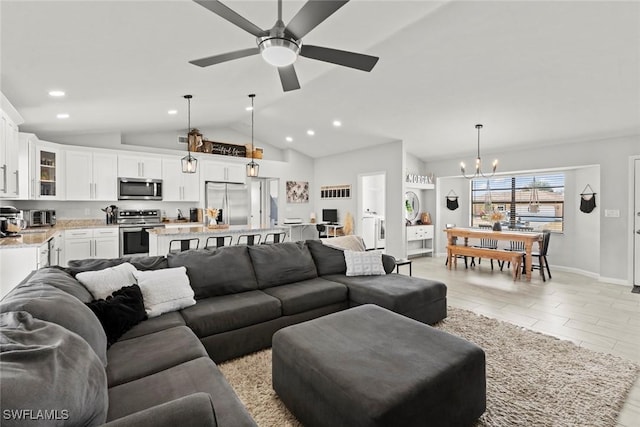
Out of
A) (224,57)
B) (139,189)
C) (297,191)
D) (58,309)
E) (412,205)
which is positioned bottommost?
(58,309)

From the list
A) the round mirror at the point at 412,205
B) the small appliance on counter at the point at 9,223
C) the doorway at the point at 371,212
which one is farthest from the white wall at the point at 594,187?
the small appliance on counter at the point at 9,223

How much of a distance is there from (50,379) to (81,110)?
4.58m

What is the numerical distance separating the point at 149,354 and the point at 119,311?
497 mm

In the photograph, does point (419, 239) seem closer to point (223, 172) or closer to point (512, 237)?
point (512, 237)

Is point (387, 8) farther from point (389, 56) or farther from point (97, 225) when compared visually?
point (97, 225)

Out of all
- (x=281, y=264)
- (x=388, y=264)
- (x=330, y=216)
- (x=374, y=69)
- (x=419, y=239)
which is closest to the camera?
(x=281, y=264)

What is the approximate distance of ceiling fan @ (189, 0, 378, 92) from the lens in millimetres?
1779

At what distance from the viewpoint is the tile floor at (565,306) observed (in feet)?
9.56

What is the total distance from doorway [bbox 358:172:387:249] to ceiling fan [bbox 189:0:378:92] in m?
5.23

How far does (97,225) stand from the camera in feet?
18.6

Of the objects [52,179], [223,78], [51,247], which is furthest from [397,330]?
[52,179]

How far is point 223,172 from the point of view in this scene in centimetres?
732

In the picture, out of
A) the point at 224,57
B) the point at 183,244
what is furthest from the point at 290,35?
the point at 183,244

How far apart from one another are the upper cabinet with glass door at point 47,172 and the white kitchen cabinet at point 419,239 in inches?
275
